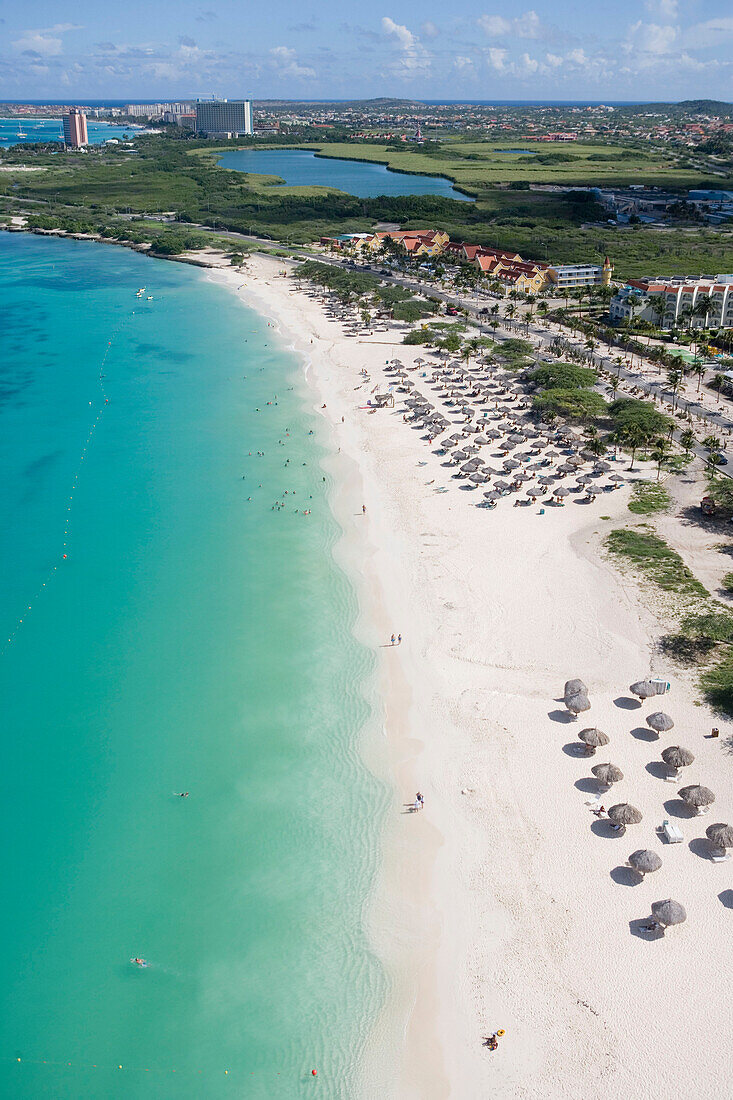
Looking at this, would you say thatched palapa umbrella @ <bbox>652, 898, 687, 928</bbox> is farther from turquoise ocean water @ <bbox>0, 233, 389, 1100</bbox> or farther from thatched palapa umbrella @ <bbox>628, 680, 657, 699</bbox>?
thatched palapa umbrella @ <bbox>628, 680, 657, 699</bbox>

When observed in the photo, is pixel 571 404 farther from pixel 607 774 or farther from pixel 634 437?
pixel 607 774

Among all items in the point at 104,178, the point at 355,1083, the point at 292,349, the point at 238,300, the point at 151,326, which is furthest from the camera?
the point at 104,178

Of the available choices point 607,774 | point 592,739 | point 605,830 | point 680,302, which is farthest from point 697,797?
point 680,302

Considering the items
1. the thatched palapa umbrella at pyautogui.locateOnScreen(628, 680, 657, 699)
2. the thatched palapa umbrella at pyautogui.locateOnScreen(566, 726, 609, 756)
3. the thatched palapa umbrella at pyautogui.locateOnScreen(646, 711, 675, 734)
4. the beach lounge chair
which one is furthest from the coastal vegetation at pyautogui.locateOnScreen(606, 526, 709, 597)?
the beach lounge chair

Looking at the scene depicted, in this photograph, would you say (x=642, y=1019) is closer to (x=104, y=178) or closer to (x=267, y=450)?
(x=267, y=450)

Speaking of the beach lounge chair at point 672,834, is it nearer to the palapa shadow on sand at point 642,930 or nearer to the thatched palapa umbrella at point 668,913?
the thatched palapa umbrella at point 668,913

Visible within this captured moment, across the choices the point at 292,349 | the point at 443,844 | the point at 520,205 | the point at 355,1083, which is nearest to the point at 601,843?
the point at 443,844
